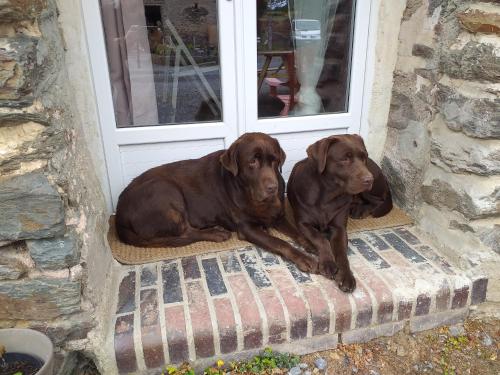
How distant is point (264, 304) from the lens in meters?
2.21

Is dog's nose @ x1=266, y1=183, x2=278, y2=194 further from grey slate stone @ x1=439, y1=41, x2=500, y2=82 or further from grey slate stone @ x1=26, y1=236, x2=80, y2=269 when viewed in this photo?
grey slate stone @ x1=439, y1=41, x2=500, y2=82

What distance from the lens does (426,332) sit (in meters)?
2.41

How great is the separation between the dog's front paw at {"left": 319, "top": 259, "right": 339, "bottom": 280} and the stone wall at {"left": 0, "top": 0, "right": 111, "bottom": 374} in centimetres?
125

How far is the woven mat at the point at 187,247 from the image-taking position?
2.65m

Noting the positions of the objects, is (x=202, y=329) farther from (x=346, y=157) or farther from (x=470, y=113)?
(x=470, y=113)

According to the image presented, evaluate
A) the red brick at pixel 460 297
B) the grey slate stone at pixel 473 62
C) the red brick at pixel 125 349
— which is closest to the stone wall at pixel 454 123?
the grey slate stone at pixel 473 62

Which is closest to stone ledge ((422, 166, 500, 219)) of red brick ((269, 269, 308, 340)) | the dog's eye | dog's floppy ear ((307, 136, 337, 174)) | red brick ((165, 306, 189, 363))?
the dog's eye

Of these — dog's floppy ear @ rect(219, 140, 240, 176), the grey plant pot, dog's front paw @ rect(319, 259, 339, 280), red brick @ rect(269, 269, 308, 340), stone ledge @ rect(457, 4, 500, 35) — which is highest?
stone ledge @ rect(457, 4, 500, 35)

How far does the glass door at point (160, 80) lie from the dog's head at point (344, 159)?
85 cm

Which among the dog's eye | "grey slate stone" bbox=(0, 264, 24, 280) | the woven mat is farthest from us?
the woven mat

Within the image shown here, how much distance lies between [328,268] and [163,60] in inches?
73.5

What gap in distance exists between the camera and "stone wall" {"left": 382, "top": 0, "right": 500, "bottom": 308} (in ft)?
7.38

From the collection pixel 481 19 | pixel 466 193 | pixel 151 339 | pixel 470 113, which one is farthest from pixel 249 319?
pixel 481 19

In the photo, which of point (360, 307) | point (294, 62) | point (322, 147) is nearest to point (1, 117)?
point (322, 147)
